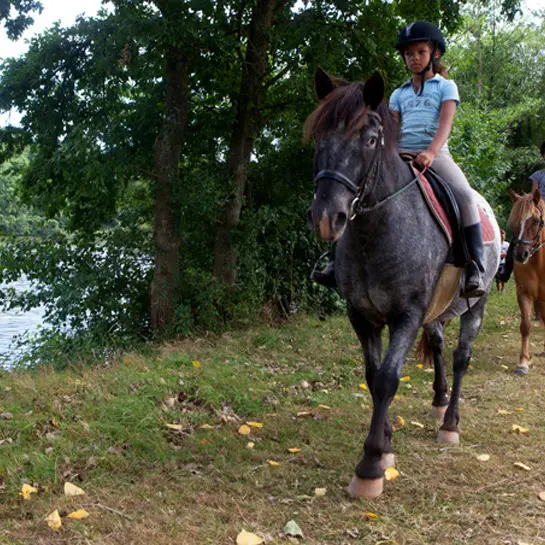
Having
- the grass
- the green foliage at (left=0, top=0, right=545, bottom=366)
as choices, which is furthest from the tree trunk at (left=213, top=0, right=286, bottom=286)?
the grass

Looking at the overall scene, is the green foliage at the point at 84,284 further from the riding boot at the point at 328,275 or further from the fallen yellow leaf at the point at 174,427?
the riding boot at the point at 328,275

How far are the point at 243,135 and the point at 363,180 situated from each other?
20.8 ft

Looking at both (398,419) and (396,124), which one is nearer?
(396,124)

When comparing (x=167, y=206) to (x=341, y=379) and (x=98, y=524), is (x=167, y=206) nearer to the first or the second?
(x=341, y=379)

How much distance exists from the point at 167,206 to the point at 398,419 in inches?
200

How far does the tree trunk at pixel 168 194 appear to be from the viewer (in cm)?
882

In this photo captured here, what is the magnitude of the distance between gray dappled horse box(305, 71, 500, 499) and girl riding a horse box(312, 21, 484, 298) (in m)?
0.34

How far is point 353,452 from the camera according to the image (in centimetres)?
481

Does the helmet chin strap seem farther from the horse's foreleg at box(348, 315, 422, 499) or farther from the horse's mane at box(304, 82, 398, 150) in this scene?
the horse's foreleg at box(348, 315, 422, 499)

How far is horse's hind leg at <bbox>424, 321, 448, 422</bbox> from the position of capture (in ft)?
19.1

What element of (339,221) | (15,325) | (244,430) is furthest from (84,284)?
(339,221)

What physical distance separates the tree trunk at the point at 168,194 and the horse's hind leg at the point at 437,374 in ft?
14.5

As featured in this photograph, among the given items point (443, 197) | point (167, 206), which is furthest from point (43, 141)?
point (443, 197)

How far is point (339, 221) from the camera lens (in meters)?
3.36
